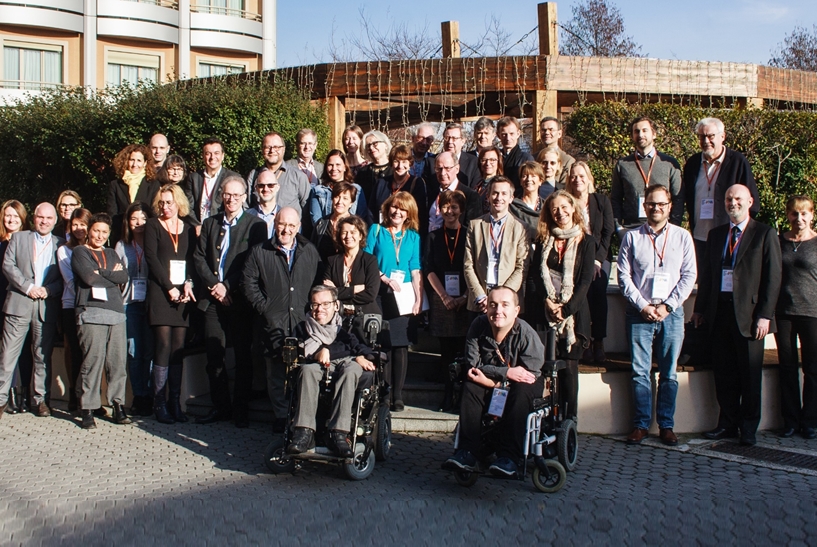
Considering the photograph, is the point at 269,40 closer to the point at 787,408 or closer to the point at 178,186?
the point at 178,186

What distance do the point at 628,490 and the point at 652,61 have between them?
6.70 m

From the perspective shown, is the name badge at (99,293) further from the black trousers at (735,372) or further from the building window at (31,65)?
the building window at (31,65)

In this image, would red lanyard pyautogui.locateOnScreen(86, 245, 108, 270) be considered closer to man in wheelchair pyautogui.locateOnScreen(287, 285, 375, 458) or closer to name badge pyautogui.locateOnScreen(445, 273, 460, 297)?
man in wheelchair pyautogui.locateOnScreen(287, 285, 375, 458)

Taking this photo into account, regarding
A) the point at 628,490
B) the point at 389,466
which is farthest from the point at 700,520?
the point at 389,466

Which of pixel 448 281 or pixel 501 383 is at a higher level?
pixel 448 281

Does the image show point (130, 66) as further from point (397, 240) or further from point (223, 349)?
point (397, 240)

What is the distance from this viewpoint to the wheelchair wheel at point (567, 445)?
5773 millimetres

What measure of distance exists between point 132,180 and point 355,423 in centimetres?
418

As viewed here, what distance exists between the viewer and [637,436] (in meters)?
6.97

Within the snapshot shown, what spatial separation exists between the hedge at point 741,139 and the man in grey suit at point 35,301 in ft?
19.2

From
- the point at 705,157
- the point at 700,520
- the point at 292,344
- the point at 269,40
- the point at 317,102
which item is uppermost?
the point at 269,40

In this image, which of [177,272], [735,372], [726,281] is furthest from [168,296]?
[735,372]

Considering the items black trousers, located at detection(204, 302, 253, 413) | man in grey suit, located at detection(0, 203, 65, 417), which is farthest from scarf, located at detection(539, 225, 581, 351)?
man in grey suit, located at detection(0, 203, 65, 417)

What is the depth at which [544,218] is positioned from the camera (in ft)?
22.7
